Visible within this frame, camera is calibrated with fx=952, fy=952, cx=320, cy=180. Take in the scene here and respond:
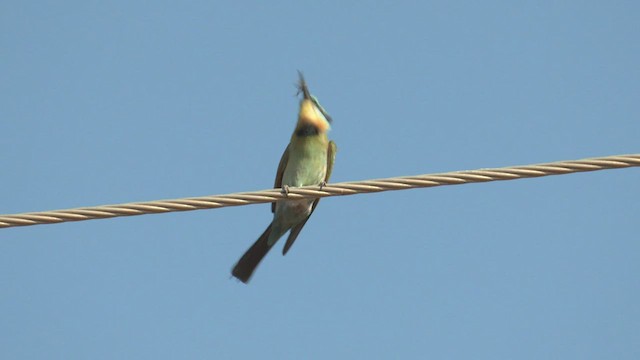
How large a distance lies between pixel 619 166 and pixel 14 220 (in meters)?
2.17

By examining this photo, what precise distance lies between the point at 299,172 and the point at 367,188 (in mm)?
1922

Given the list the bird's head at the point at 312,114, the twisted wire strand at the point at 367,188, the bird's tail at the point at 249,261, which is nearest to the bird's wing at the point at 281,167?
the bird's head at the point at 312,114

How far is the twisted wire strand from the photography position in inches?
133

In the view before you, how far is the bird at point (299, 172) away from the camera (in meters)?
5.39

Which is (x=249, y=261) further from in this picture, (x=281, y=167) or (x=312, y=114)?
(x=312, y=114)

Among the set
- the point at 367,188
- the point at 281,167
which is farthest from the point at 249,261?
the point at 367,188

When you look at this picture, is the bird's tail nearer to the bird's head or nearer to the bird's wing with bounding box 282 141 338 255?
the bird's wing with bounding box 282 141 338 255

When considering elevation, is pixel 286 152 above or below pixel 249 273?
above

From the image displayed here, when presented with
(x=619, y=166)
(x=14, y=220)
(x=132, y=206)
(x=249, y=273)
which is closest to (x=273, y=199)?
(x=132, y=206)

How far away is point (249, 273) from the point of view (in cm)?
535

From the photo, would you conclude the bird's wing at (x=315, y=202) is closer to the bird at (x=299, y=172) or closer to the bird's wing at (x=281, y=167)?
the bird at (x=299, y=172)

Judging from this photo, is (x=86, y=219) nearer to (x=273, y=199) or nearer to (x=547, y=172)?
(x=273, y=199)

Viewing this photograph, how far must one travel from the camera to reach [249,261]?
5352 mm

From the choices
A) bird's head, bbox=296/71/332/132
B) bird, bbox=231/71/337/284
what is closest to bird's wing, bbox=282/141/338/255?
bird, bbox=231/71/337/284
